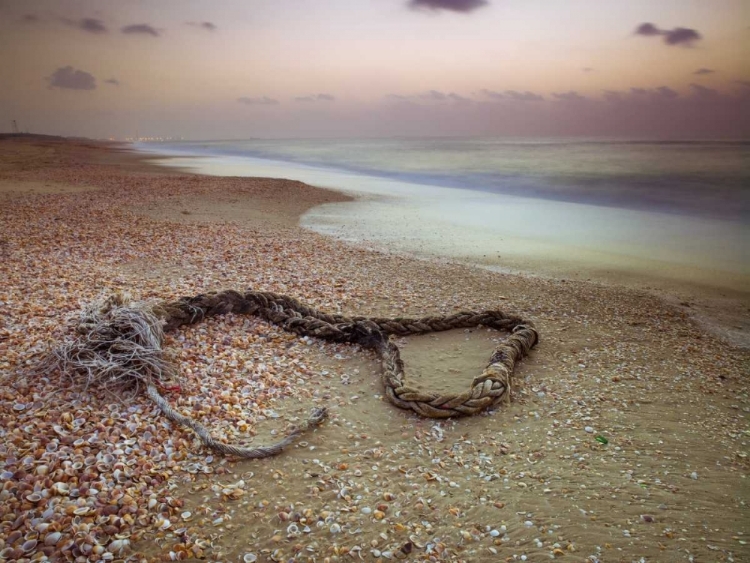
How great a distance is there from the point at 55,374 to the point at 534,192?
54.2ft

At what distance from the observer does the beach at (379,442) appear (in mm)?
2104

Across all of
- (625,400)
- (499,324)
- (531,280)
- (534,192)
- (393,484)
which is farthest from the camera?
(534,192)

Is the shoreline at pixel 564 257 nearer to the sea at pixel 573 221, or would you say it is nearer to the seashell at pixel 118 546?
the sea at pixel 573 221

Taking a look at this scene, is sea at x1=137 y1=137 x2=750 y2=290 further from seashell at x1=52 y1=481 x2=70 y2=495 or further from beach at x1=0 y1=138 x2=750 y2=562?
seashell at x1=52 y1=481 x2=70 y2=495

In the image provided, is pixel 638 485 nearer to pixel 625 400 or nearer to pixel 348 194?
pixel 625 400

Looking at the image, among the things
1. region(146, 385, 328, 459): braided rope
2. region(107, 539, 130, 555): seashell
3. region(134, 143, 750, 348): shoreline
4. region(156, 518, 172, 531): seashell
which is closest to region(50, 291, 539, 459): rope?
region(146, 385, 328, 459): braided rope

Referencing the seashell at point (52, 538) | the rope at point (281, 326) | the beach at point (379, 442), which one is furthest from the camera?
the rope at point (281, 326)

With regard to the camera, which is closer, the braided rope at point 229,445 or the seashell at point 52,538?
the seashell at point 52,538

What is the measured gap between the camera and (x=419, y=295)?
17.3 feet

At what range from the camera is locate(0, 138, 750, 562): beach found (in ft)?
6.90

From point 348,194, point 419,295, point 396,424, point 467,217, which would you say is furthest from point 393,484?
point 348,194

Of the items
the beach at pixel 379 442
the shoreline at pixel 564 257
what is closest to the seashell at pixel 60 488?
the beach at pixel 379 442

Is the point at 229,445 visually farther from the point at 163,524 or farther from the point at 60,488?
the point at 60,488

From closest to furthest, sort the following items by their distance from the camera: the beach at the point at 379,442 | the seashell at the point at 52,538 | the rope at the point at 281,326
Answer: the seashell at the point at 52,538, the beach at the point at 379,442, the rope at the point at 281,326
